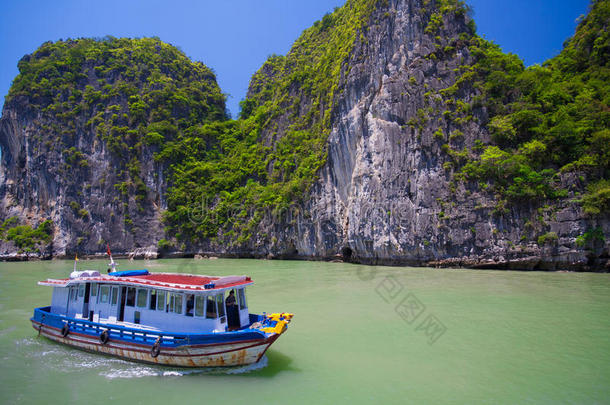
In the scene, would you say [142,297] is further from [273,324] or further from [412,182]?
[412,182]

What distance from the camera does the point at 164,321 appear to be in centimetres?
815

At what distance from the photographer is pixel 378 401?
5.91 m

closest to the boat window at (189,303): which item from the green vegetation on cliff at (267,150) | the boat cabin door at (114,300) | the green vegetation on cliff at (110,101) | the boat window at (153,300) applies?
the boat window at (153,300)

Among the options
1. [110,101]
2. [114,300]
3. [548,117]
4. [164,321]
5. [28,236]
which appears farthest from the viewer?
[110,101]

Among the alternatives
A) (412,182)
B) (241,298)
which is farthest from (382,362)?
(412,182)

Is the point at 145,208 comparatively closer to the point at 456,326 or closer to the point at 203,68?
the point at 203,68

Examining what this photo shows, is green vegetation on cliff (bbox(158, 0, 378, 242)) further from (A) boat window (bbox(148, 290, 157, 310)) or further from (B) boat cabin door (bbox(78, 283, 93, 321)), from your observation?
(A) boat window (bbox(148, 290, 157, 310))

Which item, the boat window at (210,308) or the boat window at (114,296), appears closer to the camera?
the boat window at (210,308)

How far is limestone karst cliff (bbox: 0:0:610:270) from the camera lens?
76.3 ft

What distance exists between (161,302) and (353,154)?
2656cm

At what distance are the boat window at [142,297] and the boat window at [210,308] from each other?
74.1 inches

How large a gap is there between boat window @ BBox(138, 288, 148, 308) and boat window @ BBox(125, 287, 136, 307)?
0.25 metres

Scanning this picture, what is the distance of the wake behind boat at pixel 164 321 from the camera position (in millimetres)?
7258

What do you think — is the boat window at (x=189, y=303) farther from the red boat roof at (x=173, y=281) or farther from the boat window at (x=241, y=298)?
the boat window at (x=241, y=298)
